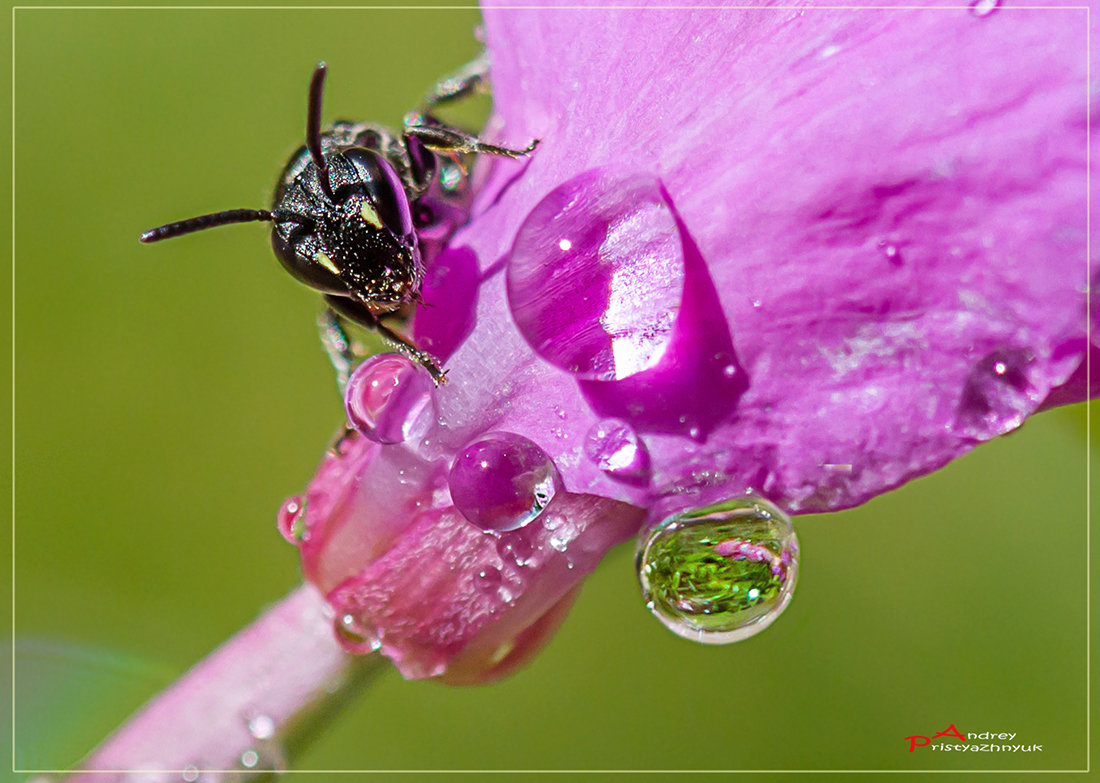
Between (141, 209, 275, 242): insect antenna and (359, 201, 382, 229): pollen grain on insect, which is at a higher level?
(141, 209, 275, 242): insect antenna

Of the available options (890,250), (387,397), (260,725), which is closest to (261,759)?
(260,725)

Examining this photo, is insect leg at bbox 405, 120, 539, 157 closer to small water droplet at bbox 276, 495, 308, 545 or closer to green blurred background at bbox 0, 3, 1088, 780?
small water droplet at bbox 276, 495, 308, 545

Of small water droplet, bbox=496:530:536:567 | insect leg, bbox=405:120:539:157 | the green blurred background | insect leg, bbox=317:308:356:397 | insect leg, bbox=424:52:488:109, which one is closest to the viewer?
small water droplet, bbox=496:530:536:567

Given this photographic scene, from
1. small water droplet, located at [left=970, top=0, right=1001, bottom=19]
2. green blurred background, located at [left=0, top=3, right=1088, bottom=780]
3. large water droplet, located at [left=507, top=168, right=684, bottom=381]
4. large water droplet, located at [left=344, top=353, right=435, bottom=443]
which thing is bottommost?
green blurred background, located at [left=0, top=3, right=1088, bottom=780]

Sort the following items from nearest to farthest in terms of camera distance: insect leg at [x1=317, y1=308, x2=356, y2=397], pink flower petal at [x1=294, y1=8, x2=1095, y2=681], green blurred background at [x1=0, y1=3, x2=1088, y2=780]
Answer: pink flower petal at [x1=294, y1=8, x2=1095, y2=681], insect leg at [x1=317, y1=308, x2=356, y2=397], green blurred background at [x1=0, y1=3, x2=1088, y2=780]

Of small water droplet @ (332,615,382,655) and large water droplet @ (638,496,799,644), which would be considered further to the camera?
small water droplet @ (332,615,382,655)

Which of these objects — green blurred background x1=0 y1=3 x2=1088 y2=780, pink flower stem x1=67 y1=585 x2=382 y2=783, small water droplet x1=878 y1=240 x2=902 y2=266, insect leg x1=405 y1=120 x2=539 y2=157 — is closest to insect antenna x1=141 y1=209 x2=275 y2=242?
insect leg x1=405 y1=120 x2=539 y2=157

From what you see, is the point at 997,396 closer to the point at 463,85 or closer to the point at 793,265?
the point at 793,265
